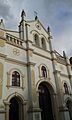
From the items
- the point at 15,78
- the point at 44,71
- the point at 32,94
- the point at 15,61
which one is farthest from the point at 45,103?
the point at 15,61

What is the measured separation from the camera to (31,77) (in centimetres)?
1566

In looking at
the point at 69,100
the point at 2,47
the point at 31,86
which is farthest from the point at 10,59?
the point at 69,100

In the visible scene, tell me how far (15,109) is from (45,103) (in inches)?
194

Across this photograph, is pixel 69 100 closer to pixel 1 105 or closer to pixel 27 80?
pixel 27 80

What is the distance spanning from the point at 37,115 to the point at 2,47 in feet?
27.1

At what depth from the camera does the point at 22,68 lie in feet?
52.6

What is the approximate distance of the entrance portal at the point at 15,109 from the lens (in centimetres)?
1374

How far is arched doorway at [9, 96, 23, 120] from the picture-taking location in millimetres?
13758

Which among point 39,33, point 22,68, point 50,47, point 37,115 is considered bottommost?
point 37,115

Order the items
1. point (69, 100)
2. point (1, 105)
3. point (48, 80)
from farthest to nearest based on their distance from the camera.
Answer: point (69, 100), point (48, 80), point (1, 105)

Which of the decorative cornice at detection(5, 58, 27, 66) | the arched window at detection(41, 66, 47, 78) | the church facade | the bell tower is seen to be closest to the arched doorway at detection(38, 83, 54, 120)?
the church facade

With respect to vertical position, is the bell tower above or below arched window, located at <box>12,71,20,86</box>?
above

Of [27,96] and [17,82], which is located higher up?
[17,82]

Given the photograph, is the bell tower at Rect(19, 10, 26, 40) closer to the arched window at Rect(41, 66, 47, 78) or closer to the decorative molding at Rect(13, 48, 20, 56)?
the decorative molding at Rect(13, 48, 20, 56)
